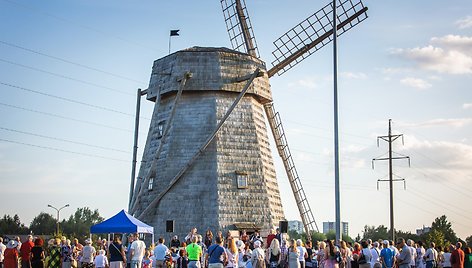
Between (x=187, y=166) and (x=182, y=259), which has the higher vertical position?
(x=187, y=166)

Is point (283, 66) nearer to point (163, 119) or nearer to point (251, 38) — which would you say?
point (251, 38)

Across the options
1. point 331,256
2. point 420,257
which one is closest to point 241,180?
point 420,257

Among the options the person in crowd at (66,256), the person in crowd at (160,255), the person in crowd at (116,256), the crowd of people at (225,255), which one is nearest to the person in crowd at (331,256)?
the crowd of people at (225,255)

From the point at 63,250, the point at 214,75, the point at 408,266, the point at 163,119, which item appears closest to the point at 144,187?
the point at 163,119

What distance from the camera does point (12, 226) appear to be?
9512 cm

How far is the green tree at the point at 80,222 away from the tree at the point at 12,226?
20.9 feet

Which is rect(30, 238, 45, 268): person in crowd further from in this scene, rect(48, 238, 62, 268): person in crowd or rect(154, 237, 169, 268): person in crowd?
rect(154, 237, 169, 268): person in crowd

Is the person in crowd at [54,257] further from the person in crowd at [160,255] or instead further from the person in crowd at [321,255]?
the person in crowd at [321,255]

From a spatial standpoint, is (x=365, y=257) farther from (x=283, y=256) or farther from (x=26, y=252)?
(x=26, y=252)

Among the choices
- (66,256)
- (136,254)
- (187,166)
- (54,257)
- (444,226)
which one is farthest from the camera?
(444,226)

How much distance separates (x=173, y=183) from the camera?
1334 inches

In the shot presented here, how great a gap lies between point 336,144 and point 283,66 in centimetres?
1280

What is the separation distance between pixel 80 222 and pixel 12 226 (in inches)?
826

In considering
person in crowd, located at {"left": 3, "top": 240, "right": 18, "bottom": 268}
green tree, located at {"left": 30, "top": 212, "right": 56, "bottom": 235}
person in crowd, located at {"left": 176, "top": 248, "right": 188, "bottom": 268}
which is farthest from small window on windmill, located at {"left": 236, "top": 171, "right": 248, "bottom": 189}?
green tree, located at {"left": 30, "top": 212, "right": 56, "bottom": 235}
